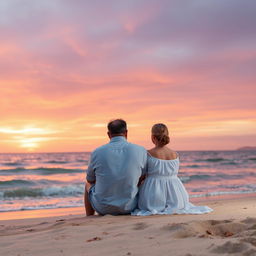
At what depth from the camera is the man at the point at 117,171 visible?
518 cm

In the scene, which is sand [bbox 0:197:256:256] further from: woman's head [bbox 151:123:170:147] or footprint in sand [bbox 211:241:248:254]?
woman's head [bbox 151:123:170:147]

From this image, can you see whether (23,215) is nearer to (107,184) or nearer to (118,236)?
(107,184)

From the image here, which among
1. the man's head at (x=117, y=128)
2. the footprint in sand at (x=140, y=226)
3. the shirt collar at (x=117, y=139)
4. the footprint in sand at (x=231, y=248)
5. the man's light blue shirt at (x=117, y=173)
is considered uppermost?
the man's head at (x=117, y=128)

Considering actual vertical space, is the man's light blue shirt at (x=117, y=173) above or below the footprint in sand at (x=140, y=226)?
above

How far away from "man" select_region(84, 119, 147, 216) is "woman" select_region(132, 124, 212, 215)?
5.8 inches

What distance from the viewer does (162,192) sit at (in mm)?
5445

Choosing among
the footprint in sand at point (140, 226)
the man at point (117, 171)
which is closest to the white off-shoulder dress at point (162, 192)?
the man at point (117, 171)

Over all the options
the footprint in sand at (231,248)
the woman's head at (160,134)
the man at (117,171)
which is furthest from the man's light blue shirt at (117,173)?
the footprint in sand at (231,248)

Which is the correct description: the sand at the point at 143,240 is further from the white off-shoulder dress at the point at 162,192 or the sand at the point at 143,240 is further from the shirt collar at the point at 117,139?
the shirt collar at the point at 117,139

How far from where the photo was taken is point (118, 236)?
359 cm

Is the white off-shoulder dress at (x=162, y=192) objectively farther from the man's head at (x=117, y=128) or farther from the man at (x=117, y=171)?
the man's head at (x=117, y=128)

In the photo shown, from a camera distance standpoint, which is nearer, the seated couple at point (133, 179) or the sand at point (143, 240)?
the sand at point (143, 240)

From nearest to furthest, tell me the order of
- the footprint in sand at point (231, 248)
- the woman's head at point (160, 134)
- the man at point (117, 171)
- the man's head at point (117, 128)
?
the footprint in sand at point (231, 248)
the man at point (117, 171)
the man's head at point (117, 128)
the woman's head at point (160, 134)

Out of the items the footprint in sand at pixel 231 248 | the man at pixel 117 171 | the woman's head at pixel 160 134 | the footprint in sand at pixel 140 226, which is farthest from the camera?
the woman's head at pixel 160 134
